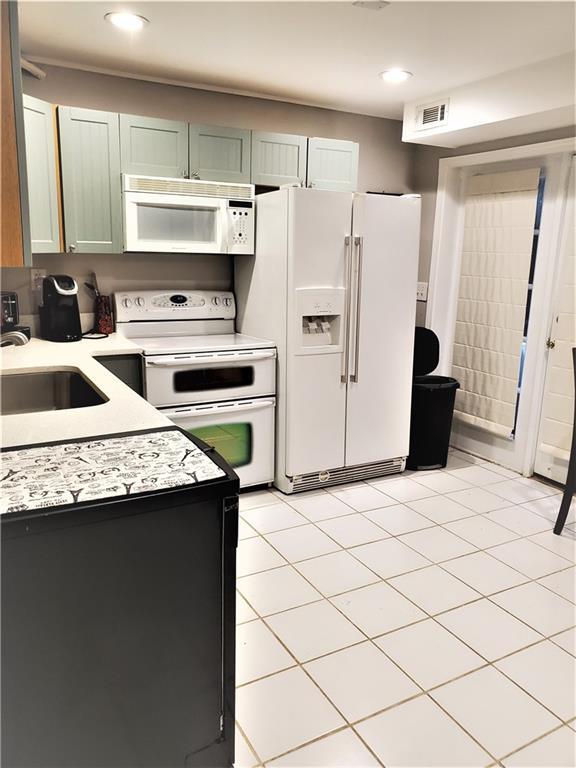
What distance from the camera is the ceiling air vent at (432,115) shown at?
360cm

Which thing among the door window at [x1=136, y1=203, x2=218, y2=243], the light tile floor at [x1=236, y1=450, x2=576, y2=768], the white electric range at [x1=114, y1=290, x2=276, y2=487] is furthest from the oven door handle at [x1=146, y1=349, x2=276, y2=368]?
the light tile floor at [x1=236, y1=450, x2=576, y2=768]

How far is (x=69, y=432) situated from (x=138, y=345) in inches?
69.3

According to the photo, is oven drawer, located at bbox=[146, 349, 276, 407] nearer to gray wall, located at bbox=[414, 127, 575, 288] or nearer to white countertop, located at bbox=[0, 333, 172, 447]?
white countertop, located at bbox=[0, 333, 172, 447]

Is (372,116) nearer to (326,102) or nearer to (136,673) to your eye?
(326,102)

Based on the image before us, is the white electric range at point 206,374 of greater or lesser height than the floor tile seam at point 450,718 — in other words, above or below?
above

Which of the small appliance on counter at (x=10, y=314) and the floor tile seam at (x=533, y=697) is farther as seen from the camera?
the small appliance on counter at (x=10, y=314)

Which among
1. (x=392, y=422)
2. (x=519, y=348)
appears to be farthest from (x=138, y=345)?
(x=519, y=348)

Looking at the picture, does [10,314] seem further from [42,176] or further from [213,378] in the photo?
[213,378]

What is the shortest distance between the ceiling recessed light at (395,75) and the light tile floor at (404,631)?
2.43 m

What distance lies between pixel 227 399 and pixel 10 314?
1288mm

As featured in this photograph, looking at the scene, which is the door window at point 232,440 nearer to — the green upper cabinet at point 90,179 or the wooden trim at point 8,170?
the green upper cabinet at point 90,179

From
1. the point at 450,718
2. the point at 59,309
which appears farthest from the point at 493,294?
the point at 450,718

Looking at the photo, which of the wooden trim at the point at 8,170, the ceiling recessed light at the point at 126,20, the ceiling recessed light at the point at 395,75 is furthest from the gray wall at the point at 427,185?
the wooden trim at the point at 8,170

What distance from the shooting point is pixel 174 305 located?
3.78 meters
